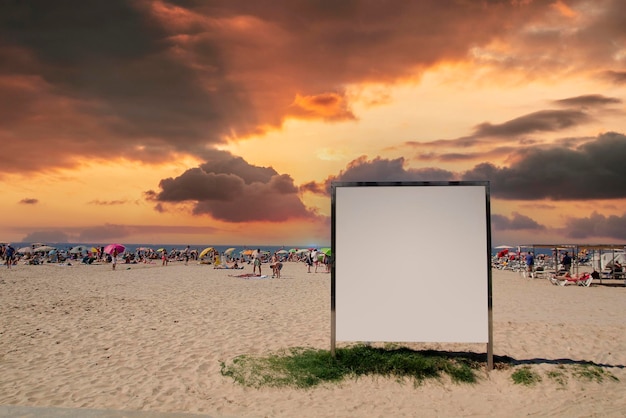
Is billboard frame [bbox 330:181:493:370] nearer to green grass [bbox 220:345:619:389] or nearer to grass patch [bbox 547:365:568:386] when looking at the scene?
green grass [bbox 220:345:619:389]

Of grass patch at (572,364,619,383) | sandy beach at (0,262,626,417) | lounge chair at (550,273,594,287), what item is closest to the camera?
sandy beach at (0,262,626,417)

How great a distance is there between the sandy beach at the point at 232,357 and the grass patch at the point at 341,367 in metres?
0.28

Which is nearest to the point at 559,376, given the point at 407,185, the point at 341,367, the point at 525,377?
the point at 525,377

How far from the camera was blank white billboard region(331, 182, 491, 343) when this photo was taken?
32.1ft

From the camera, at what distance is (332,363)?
33.2 feet

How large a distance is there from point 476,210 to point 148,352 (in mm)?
8263

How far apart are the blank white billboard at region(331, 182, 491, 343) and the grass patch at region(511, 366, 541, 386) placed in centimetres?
98

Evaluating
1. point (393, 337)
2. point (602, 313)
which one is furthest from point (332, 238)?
point (602, 313)

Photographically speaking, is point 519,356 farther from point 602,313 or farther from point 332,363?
point 602,313

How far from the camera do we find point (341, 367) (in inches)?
394

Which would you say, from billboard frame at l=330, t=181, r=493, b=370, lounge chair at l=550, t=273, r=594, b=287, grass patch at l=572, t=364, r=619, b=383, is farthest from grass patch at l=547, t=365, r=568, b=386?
lounge chair at l=550, t=273, r=594, b=287

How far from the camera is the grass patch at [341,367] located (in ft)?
31.1

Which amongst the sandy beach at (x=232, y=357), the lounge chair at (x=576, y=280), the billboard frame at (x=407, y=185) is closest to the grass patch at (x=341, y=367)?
the sandy beach at (x=232, y=357)

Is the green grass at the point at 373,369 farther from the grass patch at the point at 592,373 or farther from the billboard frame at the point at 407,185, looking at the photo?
the billboard frame at the point at 407,185
